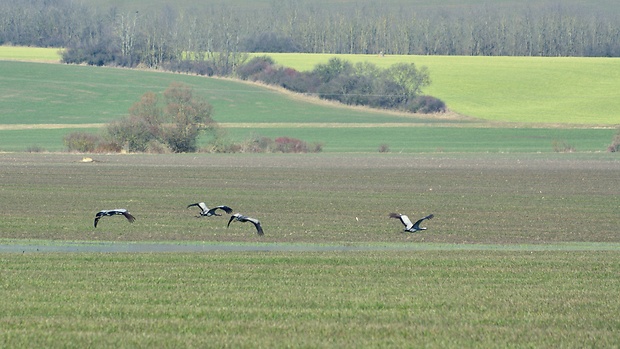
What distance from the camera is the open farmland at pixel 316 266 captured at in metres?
12.0

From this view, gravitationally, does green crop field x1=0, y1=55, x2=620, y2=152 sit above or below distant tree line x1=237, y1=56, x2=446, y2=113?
below

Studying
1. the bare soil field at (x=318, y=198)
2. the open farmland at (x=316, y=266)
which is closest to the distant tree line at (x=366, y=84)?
the bare soil field at (x=318, y=198)

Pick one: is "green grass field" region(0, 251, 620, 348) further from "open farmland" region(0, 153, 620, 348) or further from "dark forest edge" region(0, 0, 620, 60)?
"dark forest edge" region(0, 0, 620, 60)

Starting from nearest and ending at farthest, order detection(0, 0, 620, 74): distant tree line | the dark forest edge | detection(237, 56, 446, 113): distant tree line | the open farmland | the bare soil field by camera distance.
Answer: the open farmland < the bare soil field < detection(237, 56, 446, 113): distant tree line < detection(0, 0, 620, 74): distant tree line < the dark forest edge

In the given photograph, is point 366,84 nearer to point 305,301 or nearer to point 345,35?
point 345,35

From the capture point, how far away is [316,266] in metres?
18.0

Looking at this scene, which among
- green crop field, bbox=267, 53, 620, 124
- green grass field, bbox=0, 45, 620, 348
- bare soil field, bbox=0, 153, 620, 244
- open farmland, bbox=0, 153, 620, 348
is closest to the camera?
open farmland, bbox=0, 153, 620, 348

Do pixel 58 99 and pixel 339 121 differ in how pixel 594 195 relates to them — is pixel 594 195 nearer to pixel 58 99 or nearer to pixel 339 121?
pixel 339 121

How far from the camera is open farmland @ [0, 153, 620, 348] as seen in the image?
12000 millimetres

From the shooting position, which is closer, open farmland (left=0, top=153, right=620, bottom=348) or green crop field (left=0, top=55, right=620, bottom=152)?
open farmland (left=0, top=153, right=620, bottom=348)

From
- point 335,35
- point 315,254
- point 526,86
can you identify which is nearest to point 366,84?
point 526,86

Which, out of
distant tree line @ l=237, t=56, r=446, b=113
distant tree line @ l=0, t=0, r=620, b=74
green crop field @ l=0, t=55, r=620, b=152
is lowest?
green crop field @ l=0, t=55, r=620, b=152

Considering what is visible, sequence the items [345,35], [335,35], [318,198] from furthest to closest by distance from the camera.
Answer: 1. [345,35]
2. [335,35]
3. [318,198]

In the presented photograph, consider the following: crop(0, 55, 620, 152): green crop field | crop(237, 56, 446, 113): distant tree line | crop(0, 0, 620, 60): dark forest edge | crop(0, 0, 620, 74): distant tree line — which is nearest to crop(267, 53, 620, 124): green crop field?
crop(0, 55, 620, 152): green crop field
